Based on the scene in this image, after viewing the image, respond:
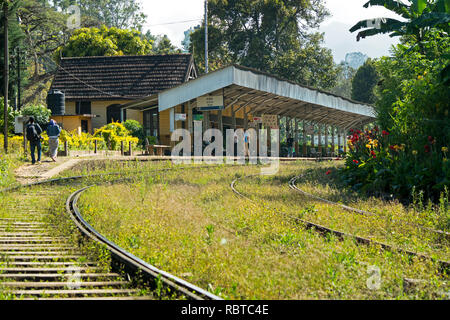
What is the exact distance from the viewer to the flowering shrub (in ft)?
38.0

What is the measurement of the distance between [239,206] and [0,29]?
27.4 metres

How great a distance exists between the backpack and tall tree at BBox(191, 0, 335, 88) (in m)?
38.7

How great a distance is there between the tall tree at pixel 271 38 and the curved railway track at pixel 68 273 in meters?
49.1

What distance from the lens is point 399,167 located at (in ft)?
40.7

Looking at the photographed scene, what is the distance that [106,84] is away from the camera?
136 feet

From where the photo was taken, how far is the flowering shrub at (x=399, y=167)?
38.0 feet

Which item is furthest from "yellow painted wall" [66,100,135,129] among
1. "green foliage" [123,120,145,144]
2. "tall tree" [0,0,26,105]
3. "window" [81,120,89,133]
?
"green foliage" [123,120,145,144]

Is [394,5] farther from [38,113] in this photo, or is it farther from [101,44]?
[101,44]

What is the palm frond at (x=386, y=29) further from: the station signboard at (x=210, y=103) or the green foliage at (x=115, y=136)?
the green foliage at (x=115, y=136)

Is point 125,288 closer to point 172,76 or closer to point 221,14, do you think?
point 172,76

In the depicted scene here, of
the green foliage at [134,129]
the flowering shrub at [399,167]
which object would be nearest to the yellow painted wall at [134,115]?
the green foliage at [134,129]

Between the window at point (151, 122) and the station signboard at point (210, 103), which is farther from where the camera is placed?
the window at point (151, 122)

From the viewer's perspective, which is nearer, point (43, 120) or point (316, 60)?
point (43, 120)
